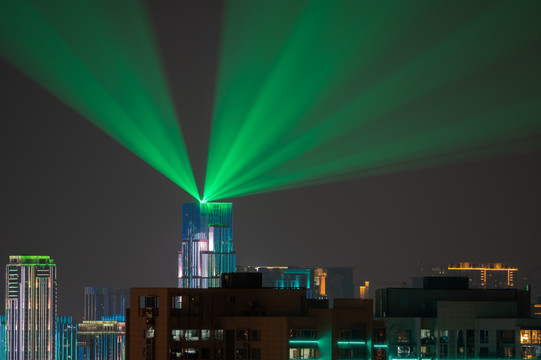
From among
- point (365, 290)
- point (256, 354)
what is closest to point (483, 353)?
point (256, 354)

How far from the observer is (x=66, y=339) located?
→ 180625 millimetres

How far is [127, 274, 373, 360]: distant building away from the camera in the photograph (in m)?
47.6

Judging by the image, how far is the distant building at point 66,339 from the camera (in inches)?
7067

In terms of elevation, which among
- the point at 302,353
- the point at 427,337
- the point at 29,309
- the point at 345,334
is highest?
the point at 345,334

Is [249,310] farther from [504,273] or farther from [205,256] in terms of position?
[205,256]

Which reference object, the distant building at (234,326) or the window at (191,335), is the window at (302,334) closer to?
the distant building at (234,326)

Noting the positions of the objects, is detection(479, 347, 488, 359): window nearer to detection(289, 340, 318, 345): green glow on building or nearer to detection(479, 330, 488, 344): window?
detection(479, 330, 488, 344): window

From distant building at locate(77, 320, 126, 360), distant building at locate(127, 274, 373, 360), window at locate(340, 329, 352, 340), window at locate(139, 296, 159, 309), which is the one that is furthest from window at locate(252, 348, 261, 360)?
distant building at locate(77, 320, 126, 360)

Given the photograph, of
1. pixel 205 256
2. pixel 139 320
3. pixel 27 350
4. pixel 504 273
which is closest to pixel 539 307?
pixel 504 273

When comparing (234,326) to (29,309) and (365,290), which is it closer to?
(365,290)

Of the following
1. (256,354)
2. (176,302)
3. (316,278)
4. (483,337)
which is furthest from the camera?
(316,278)

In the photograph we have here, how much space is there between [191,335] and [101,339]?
133070mm

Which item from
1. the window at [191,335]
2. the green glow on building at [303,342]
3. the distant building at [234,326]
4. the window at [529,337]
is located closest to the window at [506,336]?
the window at [529,337]

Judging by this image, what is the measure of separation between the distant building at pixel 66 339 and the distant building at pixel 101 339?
0.88 m
